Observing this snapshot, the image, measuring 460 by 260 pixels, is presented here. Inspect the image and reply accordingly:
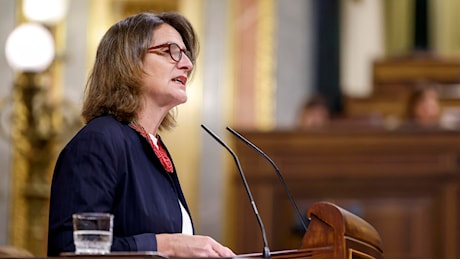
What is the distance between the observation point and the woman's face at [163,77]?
336 centimetres

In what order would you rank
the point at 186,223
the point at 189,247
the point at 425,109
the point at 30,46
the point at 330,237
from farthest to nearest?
the point at 425,109, the point at 30,46, the point at 186,223, the point at 330,237, the point at 189,247

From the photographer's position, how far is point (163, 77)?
11.0 ft

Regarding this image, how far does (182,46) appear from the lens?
11.3 feet

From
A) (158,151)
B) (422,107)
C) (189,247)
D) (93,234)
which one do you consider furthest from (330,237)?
(422,107)

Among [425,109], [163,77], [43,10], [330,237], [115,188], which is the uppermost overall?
[163,77]

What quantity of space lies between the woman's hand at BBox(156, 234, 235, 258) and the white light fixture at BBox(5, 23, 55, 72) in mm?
5619

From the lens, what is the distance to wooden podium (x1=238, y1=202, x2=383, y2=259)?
10.3ft

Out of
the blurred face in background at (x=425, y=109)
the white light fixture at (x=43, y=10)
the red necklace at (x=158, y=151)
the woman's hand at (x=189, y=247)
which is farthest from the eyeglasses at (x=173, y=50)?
the blurred face in background at (x=425, y=109)

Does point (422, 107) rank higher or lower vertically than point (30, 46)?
lower

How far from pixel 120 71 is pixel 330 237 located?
0.73 meters

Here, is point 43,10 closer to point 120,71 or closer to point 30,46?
point 30,46

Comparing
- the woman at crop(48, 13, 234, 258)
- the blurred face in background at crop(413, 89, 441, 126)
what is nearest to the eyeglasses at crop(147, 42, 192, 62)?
the woman at crop(48, 13, 234, 258)

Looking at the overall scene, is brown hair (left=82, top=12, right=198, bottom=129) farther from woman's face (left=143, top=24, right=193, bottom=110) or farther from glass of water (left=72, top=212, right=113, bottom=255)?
glass of water (left=72, top=212, right=113, bottom=255)

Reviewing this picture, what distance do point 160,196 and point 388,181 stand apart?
198 inches
